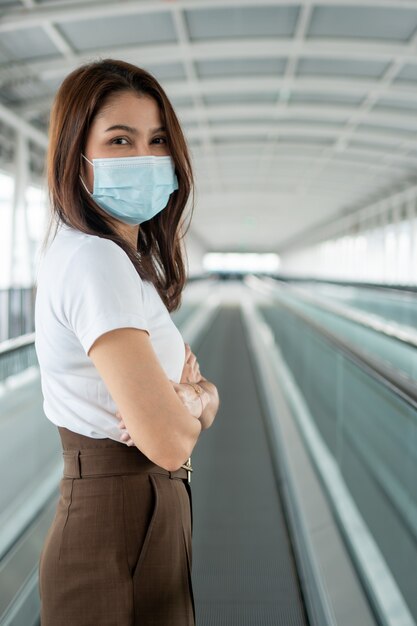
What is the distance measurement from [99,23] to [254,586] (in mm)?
12401

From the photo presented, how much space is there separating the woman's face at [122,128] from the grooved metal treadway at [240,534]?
8.16 ft

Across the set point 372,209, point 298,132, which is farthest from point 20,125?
point 372,209

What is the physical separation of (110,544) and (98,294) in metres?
0.56

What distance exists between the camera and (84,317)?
4.13ft

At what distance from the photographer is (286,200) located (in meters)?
38.4

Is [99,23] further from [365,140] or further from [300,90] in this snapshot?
[365,140]

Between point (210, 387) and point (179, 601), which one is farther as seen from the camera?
point (210, 387)

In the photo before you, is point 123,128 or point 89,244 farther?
point 123,128

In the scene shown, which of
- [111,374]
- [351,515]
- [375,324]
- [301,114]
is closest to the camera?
[111,374]

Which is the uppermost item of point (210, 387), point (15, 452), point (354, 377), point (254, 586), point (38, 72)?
point (38, 72)

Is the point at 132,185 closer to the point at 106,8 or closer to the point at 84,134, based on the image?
the point at 84,134

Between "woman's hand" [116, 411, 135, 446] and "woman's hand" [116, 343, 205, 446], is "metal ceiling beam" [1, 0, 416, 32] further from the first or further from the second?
"woman's hand" [116, 411, 135, 446]

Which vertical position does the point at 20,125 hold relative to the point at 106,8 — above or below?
below

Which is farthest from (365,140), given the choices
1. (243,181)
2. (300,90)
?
(243,181)
